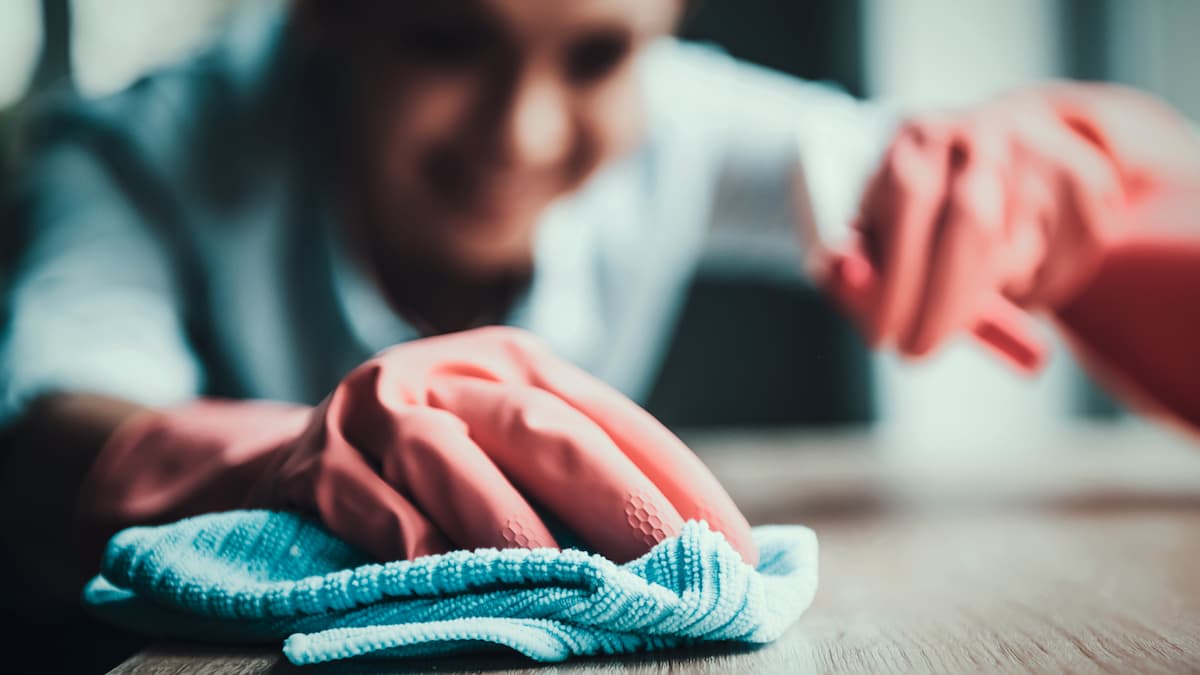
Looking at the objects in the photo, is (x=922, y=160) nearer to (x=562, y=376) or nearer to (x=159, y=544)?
(x=562, y=376)

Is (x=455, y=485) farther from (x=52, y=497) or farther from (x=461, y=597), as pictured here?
(x=52, y=497)

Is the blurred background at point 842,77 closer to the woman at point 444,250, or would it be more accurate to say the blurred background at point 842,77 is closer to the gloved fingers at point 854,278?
the woman at point 444,250

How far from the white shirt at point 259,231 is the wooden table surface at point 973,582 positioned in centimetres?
27

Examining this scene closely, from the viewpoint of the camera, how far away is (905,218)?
52cm

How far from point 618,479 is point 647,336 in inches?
33.1

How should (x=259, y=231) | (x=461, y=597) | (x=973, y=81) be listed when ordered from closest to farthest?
(x=461, y=597) → (x=259, y=231) → (x=973, y=81)

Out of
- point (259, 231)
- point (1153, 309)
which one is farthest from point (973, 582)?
point (259, 231)

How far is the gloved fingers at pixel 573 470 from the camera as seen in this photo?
28cm

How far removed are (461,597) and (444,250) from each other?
56 cm

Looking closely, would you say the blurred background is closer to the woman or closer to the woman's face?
the woman

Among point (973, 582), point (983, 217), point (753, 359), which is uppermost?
point (983, 217)

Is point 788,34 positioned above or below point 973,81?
above

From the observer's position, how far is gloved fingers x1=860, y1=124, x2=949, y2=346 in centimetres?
52

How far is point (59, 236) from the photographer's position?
0.67 metres
